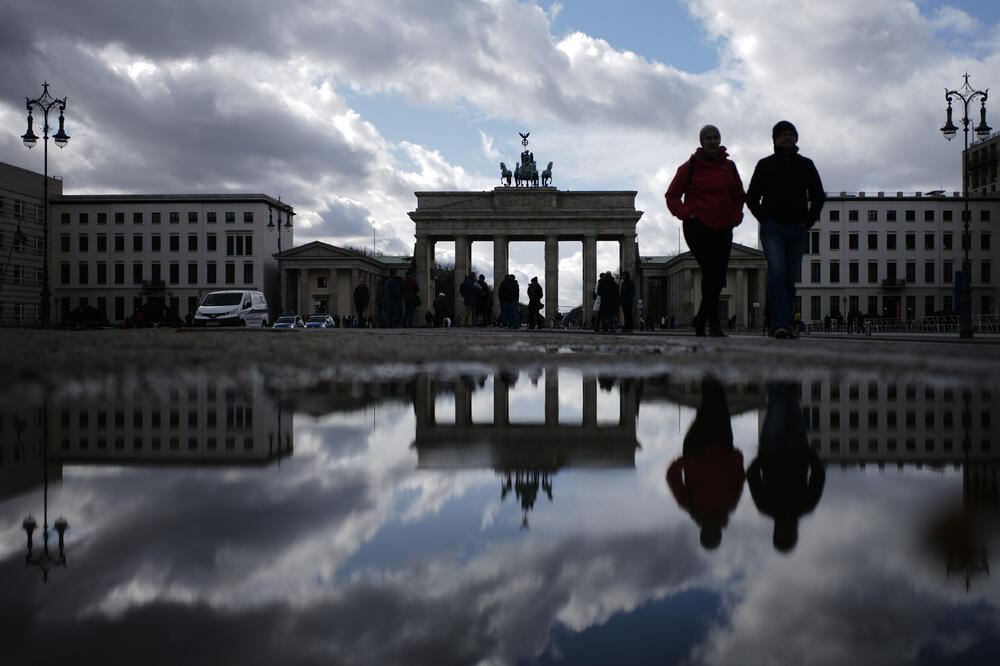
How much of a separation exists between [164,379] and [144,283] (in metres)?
85.3

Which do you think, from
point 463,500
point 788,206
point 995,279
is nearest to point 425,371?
point 463,500

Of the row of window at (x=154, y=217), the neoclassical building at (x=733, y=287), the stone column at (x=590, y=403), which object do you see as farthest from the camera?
the row of window at (x=154, y=217)

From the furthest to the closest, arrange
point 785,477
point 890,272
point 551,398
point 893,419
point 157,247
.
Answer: point 890,272
point 157,247
point 551,398
point 893,419
point 785,477

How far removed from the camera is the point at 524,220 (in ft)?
215

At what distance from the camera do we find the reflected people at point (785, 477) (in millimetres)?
1111

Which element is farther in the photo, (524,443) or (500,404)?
(500,404)

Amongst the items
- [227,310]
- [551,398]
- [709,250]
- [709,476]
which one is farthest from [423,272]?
[709,476]

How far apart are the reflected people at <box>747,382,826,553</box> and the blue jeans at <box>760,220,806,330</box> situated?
6.99 m

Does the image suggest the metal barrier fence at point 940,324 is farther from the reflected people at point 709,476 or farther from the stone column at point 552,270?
the reflected people at point 709,476

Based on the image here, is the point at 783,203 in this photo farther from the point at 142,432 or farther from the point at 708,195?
the point at 142,432

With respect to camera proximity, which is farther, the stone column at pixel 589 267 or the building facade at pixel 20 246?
the building facade at pixel 20 246

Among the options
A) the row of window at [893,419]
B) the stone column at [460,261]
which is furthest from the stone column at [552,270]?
the row of window at [893,419]

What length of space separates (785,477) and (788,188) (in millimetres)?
7803

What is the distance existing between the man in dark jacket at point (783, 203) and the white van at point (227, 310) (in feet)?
64.4
